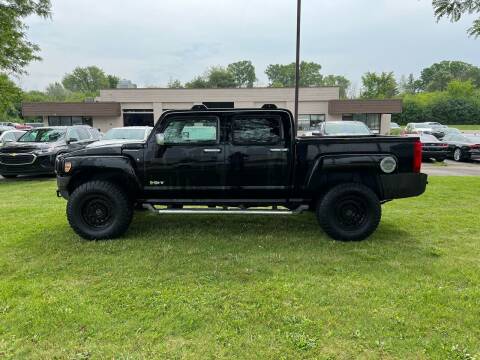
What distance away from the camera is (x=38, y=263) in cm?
465

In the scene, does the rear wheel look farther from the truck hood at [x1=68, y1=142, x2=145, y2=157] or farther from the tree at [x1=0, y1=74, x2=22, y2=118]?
the tree at [x1=0, y1=74, x2=22, y2=118]

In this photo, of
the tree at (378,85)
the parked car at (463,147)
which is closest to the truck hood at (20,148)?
the parked car at (463,147)

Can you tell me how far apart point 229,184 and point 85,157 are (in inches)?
78.3

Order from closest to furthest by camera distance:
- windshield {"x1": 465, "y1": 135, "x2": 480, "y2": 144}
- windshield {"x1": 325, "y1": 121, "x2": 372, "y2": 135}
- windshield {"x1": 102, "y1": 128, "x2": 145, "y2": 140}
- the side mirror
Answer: the side mirror → windshield {"x1": 102, "y1": 128, "x2": 145, "y2": 140} → windshield {"x1": 325, "y1": 121, "x2": 372, "y2": 135} → windshield {"x1": 465, "y1": 135, "x2": 480, "y2": 144}

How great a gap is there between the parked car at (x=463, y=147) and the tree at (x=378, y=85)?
4503 cm

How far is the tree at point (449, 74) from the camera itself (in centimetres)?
10943

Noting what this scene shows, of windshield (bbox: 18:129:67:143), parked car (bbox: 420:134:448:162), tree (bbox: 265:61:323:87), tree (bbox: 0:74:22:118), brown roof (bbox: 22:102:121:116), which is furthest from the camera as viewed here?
tree (bbox: 265:61:323:87)

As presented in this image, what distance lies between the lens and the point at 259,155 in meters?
5.35

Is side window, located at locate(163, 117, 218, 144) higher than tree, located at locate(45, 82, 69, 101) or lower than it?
lower

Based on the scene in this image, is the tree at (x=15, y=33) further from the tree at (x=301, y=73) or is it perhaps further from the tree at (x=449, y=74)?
the tree at (x=449, y=74)

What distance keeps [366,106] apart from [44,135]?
3023 cm

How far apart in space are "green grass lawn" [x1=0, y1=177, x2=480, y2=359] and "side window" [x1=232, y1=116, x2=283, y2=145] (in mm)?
1348

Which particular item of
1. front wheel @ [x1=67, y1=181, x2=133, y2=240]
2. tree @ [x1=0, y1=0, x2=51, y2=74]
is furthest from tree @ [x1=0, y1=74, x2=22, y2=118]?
front wheel @ [x1=67, y1=181, x2=133, y2=240]

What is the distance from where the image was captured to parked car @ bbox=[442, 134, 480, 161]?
59.8 ft
